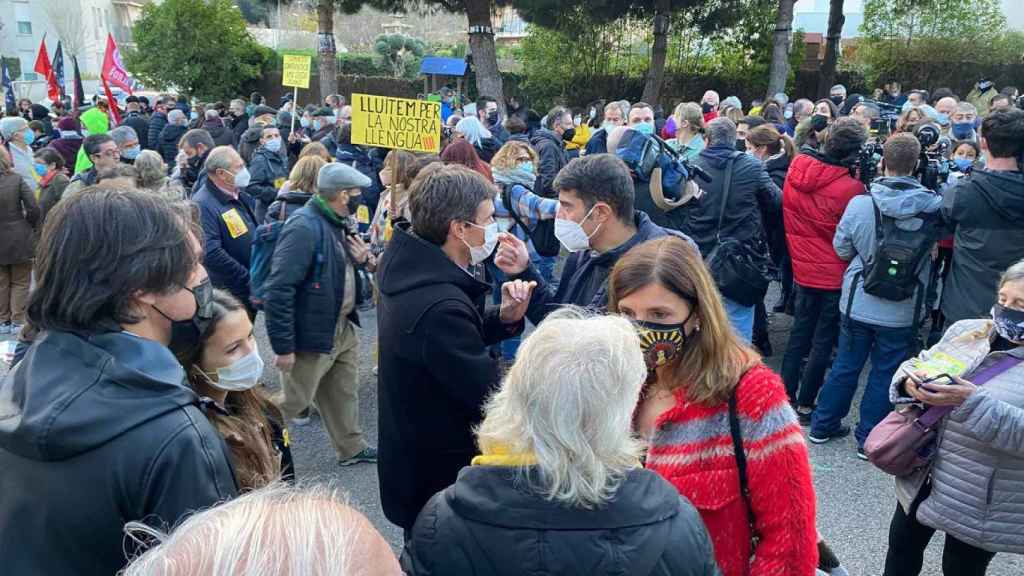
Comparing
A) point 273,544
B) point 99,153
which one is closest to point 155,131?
point 99,153

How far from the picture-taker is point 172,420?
1515mm

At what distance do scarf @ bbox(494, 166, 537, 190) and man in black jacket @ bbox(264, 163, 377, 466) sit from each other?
168 centimetres

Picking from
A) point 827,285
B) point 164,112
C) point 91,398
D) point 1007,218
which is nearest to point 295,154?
point 164,112

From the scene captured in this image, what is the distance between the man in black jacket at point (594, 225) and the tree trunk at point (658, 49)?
1743cm

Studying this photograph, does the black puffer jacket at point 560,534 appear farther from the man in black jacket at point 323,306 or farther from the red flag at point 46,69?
the red flag at point 46,69

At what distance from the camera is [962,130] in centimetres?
699

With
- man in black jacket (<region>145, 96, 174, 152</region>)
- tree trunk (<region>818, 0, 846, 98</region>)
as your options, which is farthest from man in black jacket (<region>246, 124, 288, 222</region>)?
tree trunk (<region>818, 0, 846, 98</region>)

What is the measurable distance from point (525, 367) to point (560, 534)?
1.17 feet

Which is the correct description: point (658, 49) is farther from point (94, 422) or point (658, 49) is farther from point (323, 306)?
point (94, 422)

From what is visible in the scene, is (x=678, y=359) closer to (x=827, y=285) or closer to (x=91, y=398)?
(x=91, y=398)

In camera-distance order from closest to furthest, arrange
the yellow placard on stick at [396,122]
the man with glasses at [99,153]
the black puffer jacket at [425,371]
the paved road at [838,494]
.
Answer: the black puffer jacket at [425,371] < the paved road at [838,494] < the yellow placard on stick at [396,122] < the man with glasses at [99,153]

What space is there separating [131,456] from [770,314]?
698cm

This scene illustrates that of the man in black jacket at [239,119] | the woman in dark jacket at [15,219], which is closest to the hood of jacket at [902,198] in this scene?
the woman in dark jacket at [15,219]

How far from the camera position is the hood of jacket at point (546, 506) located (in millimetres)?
1506
